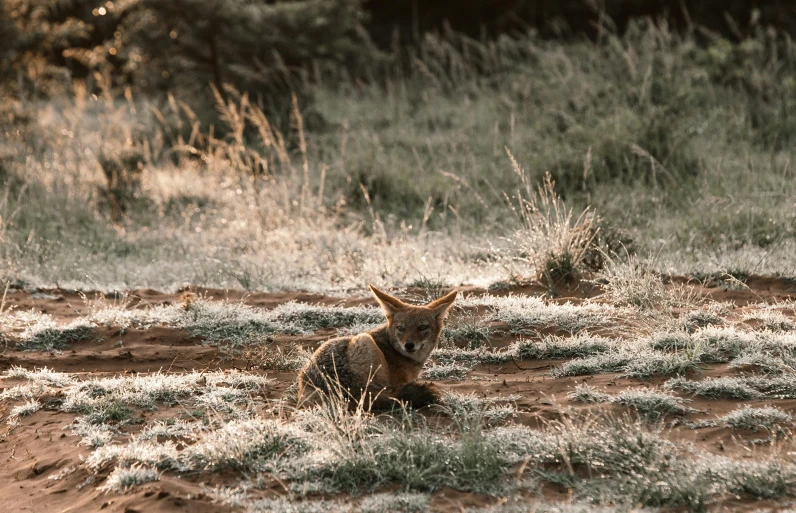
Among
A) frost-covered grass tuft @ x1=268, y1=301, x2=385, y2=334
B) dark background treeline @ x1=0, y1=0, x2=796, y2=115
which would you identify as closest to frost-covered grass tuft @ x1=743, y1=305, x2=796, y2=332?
frost-covered grass tuft @ x1=268, y1=301, x2=385, y2=334

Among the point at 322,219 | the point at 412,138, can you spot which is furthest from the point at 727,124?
the point at 322,219

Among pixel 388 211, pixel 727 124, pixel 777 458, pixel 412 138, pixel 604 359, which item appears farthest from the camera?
pixel 412 138

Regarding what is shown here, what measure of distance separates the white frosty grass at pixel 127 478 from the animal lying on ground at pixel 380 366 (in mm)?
943

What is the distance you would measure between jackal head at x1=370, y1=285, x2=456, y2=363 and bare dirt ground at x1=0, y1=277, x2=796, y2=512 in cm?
35

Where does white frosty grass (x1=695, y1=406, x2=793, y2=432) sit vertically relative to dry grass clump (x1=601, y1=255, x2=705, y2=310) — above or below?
above

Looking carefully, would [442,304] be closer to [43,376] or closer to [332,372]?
[332,372]

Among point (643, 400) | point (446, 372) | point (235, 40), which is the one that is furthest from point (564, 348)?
point (235, 40)

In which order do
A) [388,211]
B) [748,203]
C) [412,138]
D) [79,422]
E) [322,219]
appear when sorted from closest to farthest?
[79,422], [748,203], [322,219], [388,211], [412,138]

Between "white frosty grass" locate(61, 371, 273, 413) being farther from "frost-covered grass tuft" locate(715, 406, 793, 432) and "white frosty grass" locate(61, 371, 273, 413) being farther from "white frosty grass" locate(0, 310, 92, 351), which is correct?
"frost-covered grass tuft" locate(715, 406, 793, 432)

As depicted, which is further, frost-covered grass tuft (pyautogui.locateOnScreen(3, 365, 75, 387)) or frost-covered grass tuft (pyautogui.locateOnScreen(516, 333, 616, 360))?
frost-covered grass tuft (pyautogui.locateOnScreen(516, 333, 616, 360))

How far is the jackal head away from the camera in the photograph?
498 cm

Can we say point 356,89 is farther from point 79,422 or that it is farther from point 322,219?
point 79,422

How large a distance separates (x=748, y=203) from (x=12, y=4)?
448 inches

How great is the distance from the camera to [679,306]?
6.47 m
